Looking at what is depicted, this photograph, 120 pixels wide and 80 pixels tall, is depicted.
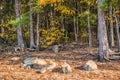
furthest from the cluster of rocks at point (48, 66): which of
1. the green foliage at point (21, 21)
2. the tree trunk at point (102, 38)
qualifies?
the green foliage at point (21, 21)

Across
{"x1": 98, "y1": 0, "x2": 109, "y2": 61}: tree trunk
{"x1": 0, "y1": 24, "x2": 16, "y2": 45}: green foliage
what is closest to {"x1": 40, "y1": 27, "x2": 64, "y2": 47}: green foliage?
{"x1": 0, "y1": 24, "x2": 16, "y2": 45}: green foliage

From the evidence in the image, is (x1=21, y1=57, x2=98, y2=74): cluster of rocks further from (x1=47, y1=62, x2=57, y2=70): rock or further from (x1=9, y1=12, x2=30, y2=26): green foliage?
(x1=9, y1=12, x2=30, y2=26): green foliage

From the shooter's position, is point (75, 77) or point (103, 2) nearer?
point (75, 77)

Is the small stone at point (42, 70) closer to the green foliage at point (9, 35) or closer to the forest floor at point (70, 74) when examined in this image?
the forest floor at point (70, 74)

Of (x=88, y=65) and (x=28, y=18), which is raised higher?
(x=28, y=18)

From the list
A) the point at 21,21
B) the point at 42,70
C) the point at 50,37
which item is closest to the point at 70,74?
the point at 42,70

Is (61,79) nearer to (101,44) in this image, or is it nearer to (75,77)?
(75,77)

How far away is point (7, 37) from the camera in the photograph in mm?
32531

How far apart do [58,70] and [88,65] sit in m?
1.62

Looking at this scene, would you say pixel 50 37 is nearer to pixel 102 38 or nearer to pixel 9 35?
pixel 9 35

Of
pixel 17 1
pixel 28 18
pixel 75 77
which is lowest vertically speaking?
pixel 75 77

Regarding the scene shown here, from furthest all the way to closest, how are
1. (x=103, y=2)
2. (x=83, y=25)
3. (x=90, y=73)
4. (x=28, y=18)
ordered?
(x=83, y=25) < (x=28, y=18) < (x=103, y=2) < (x=90, y=73)

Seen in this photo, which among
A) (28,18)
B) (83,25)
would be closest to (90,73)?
(28,18)

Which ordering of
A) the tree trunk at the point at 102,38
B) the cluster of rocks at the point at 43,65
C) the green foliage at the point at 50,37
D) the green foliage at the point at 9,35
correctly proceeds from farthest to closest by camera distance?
the green foliage at the point at 9,35 < the green foliage at the point at 50,37 < the tree trunk at the point at 102,38 < the cluster of rocks at the point at 43,65
